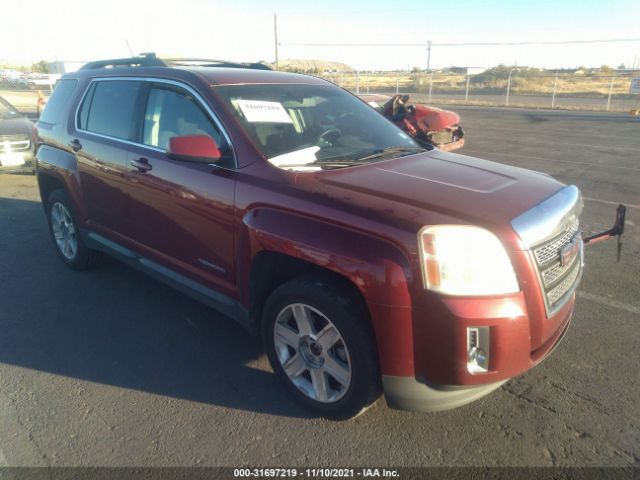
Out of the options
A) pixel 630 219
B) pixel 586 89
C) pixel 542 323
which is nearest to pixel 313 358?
pixel 542 323

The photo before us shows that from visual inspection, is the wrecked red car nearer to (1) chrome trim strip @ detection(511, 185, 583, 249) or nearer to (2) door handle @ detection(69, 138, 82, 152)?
(2) door handle @ detection(69, 138, 82, 152)

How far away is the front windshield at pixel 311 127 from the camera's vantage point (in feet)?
10.1

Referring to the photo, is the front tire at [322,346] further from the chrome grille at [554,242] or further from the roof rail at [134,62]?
the roof rail at [134,62]

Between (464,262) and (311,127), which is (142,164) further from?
(464,262)

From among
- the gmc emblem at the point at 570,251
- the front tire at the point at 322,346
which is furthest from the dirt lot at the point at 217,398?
the gmc emblem at the point at 570,251

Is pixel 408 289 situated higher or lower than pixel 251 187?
lower

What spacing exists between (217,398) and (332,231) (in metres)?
1.33

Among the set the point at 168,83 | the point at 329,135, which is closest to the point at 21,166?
the point at 168,83

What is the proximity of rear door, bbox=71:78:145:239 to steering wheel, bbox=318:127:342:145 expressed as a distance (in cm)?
145

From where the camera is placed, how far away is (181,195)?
10.6 feet

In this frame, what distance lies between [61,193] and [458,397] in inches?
166

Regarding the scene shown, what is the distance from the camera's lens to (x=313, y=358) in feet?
9.10

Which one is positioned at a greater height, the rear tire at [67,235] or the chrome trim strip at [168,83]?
the chrome trim strip at [168,83]

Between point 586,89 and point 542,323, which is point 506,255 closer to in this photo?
point 542,323
